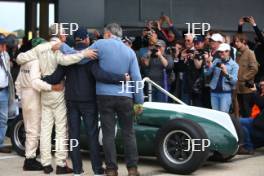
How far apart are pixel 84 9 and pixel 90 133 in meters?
6.28

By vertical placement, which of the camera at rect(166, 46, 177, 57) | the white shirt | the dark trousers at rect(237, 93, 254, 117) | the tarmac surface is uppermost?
the camera at rect(166, 46, 177, 57)

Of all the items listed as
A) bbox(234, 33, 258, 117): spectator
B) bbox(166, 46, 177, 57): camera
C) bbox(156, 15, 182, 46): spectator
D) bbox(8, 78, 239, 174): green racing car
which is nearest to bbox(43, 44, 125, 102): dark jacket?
bbox(8, 78, 239, 174): green racing car

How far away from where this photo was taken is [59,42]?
25.2ft

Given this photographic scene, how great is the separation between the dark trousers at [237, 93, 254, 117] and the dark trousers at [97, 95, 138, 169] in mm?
3835

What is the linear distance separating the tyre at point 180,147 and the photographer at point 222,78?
2.18 metres

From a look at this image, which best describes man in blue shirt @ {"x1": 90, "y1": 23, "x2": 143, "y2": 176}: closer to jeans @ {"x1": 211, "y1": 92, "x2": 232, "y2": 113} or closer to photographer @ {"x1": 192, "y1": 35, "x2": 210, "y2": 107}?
jeans @ {"x1": 211, "y1": 92, "x2": 232, "y2": 113}

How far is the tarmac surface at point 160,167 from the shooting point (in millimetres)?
7879

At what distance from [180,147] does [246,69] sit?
347 centimetres

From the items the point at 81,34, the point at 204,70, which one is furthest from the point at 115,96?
the point at 204,70

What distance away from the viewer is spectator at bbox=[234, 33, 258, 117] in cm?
1070

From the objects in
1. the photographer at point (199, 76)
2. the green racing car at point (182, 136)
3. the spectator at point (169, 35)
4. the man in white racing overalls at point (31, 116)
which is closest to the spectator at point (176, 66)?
the photographer at point (199, 76)

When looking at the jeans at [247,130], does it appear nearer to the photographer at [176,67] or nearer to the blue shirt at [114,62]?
the photographer at [176,67]

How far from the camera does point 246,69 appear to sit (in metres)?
10.8

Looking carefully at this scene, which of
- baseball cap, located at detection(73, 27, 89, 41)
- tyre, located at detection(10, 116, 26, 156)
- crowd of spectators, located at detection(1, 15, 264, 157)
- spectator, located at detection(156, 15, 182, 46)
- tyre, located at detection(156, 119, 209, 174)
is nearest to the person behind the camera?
baseball cap, located at detection(73, 27, 89, 41)
